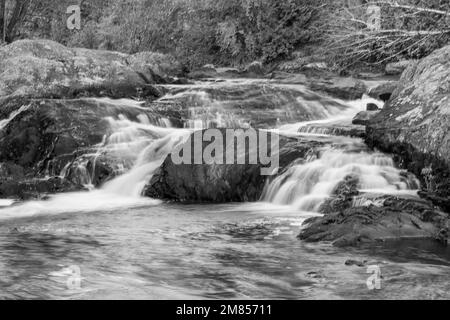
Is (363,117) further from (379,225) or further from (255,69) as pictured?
(255,69)

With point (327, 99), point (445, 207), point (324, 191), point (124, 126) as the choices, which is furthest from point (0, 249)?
point (327, 99)

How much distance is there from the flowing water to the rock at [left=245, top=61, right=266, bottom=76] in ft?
22.0

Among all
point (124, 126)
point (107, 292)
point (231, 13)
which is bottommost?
point (107, 292)

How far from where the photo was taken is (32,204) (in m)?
9.38

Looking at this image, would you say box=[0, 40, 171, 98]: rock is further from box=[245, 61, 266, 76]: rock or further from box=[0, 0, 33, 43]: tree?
box=[0, 0, 33, 43]: tree

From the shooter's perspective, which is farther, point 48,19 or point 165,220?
point 48,19

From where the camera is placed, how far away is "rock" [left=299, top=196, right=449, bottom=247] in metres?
6.52

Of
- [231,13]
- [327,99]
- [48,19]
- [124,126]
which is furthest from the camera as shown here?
[48,19]

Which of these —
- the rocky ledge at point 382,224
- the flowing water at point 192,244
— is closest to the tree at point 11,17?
the flowing water at point 192,244

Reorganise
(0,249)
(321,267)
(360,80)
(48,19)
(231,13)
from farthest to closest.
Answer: (48,19), (231,13), (360,80), (0,249), (321,267)

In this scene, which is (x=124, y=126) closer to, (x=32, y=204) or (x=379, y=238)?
(x=32, y=204)

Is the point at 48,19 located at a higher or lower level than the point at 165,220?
higher

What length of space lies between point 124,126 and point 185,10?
11.2m

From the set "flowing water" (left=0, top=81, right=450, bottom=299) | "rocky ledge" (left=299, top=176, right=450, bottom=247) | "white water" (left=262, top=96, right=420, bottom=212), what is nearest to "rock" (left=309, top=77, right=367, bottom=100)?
"flowing water" (left=0, top=81, right=450, bottom=299)
